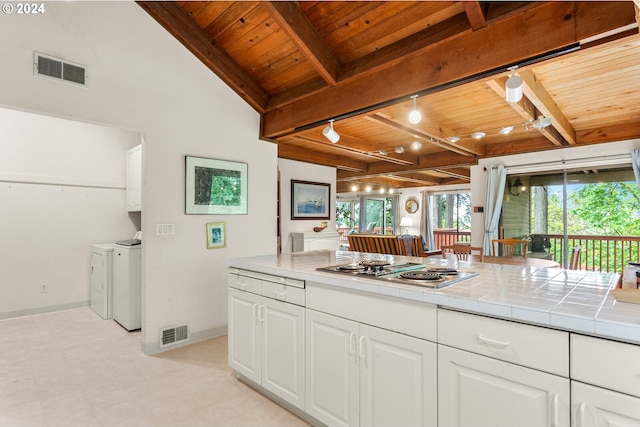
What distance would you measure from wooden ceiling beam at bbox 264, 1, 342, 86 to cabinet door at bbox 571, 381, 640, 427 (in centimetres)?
261

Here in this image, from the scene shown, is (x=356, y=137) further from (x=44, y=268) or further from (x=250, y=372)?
(x=44, y=268)

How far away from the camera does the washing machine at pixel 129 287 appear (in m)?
3.60

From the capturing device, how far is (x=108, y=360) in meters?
2.85

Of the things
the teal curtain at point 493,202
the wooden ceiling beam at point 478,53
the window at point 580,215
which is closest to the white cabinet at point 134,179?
the wooden ceiling beam at point 478,53

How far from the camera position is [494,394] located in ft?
4.02

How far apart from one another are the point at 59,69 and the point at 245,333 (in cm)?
250

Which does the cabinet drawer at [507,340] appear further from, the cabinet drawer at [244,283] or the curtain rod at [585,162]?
the curtain rod at [585,162]

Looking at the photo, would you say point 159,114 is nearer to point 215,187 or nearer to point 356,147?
point 215,187

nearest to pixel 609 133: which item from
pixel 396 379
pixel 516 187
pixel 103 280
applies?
pixel 516 187

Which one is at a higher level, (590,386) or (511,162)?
(511,162)

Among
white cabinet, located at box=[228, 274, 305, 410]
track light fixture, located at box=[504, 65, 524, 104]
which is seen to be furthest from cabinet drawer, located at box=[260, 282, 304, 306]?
track light fixture, located at box=[504, 65, 524, 104]

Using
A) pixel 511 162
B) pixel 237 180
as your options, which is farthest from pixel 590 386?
pixel 511 162

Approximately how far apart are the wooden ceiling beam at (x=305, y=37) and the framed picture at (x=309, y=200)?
2.81 m

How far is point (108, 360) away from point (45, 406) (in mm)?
711
